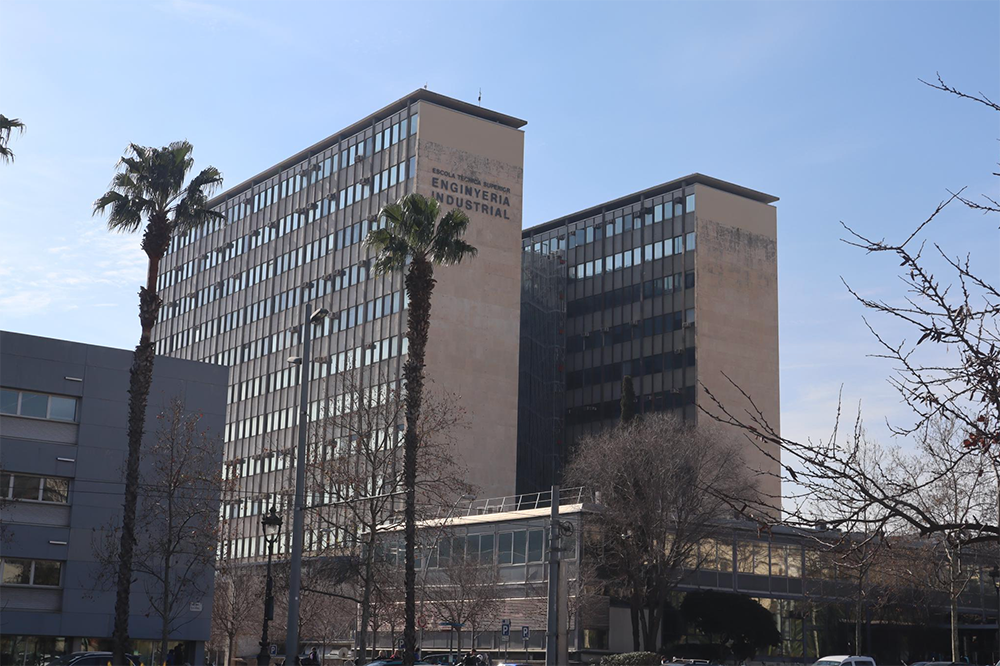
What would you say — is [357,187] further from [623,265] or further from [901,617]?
[901,617]

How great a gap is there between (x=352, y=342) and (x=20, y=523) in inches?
2162

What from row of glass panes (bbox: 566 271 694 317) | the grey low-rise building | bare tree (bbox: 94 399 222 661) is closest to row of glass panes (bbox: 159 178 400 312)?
row of glass panes (bbox: 566 271 694 317)

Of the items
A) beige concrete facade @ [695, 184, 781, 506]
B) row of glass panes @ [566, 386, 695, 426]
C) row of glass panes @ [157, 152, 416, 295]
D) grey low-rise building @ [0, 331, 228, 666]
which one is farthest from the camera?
beige concrete facade @ [695, 184, 781, 506]

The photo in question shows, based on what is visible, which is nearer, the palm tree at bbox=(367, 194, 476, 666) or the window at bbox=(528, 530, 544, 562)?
the palm tree at bbox=(367, 194, 476, 666)

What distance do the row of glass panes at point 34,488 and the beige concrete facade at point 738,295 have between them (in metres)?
64.3

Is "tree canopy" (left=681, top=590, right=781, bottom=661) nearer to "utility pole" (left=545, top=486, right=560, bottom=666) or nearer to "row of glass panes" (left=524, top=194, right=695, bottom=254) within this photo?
"utility pole" (left=545, top=486, right=560, bottom=666)

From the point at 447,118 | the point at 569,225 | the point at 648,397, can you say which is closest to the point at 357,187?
the point at 447,118

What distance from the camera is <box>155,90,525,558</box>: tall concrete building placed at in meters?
89.5

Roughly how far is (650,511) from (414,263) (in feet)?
68.0

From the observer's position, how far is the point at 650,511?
2112 inches

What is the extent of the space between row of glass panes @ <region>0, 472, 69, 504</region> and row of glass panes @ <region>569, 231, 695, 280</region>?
68.3m

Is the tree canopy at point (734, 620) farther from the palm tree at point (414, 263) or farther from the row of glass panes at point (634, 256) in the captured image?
the row of glass panes at point (634, 256)

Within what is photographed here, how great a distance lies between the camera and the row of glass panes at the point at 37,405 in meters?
40.6

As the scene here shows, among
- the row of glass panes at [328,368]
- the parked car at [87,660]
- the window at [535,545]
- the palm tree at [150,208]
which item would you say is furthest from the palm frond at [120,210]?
the row of glass panes at [328,368]
